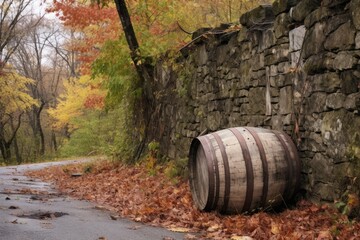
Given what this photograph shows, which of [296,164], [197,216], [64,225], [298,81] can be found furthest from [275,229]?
[64,225]

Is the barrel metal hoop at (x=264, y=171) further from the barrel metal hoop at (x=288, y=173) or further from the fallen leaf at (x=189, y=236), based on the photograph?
the fallen leaf at (x=189, y=236)

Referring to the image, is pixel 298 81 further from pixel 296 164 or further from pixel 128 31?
pixel 128 31

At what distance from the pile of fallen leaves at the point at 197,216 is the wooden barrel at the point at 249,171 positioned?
0.61ft

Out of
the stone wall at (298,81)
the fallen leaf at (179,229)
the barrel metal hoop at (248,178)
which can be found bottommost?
the fallen leaf at (179,229)

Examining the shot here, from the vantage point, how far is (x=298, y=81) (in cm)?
541

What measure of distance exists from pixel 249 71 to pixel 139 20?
20.1 ft

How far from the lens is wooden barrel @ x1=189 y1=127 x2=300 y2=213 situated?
498 cm

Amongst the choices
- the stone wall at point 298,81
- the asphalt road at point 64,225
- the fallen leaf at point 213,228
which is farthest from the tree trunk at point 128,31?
the fallen leaf at point 213,228

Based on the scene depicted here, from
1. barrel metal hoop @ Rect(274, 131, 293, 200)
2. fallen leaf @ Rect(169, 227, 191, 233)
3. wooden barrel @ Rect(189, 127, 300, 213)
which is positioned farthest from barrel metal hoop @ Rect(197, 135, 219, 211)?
barrel metal hoop @ Rect(274, 131, 293, 200)

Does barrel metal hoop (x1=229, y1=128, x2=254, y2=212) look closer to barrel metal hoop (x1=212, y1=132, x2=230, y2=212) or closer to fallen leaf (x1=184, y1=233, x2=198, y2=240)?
barrel metal hoop (x1=212, y1=132, x2=230, y2=212)

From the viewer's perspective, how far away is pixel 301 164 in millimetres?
5266

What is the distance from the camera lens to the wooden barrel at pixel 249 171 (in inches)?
196

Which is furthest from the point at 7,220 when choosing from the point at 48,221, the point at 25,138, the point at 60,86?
the point at 60,86

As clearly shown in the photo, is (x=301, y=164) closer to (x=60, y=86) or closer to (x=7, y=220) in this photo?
(x=7, y=220)
